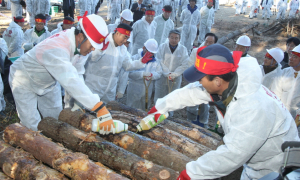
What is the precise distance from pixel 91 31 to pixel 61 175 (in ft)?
5.93

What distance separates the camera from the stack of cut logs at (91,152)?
2377 mm

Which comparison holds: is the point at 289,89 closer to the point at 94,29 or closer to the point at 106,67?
the point at 106,67

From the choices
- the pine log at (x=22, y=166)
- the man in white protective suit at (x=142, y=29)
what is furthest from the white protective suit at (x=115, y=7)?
the pine log at (x=22, y=166)

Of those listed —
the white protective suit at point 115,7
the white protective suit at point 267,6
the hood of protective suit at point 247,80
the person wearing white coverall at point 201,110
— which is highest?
the white protective suit at point 267,6

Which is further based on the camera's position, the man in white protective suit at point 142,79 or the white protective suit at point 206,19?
the white protective suit at point 206,19

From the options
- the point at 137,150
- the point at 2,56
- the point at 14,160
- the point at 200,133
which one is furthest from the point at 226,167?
the point at 2,56

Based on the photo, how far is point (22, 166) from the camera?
8.01 ft

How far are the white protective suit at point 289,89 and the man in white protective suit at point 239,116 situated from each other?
102 inches

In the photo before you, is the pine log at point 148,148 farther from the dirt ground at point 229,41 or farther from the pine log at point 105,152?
the dirt ground at point 229,41

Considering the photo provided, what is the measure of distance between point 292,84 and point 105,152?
3654 millimetres

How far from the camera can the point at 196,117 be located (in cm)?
552

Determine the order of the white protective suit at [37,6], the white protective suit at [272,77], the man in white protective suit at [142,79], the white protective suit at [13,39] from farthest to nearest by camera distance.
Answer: the white protective suit at [37,6] < the white protective suit at [13,39] < the man in white protective suit at [142,79] < the white protective suit at [272,77]

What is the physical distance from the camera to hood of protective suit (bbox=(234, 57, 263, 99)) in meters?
1.83

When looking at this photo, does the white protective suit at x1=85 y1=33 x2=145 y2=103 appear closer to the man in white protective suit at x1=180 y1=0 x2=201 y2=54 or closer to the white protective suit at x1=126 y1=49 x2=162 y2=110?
the white protective suit at x1=126 y1=49 x2=162 y2=110
